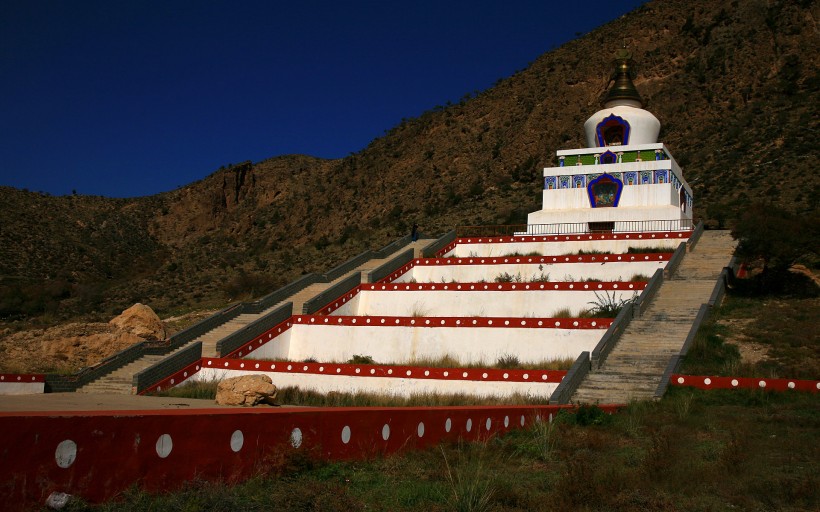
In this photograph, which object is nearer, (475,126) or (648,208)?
(648,208)

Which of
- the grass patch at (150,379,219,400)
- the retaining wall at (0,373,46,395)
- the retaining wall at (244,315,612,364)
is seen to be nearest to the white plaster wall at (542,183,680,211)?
the retaining wall at (244,315,612,364)

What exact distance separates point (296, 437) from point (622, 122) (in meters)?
27.2

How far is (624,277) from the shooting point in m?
22.0

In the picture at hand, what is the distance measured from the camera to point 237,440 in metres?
5.23

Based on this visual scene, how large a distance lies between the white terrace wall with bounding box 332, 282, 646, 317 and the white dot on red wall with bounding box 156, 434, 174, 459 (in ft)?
52.6

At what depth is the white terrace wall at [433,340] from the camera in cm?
1628

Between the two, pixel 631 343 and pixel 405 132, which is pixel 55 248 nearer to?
pixel 405 132

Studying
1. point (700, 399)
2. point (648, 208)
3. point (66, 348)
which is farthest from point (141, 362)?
point (648, 208)

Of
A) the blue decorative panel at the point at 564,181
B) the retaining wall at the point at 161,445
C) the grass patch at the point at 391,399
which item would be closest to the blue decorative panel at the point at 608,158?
the blue decorative panel at the point at 564,181

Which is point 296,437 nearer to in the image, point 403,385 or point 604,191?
point 403,385

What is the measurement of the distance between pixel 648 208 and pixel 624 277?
21.3 ft

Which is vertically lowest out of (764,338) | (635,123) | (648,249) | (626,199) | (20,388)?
(20,388)

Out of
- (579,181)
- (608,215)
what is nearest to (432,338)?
(608,215)

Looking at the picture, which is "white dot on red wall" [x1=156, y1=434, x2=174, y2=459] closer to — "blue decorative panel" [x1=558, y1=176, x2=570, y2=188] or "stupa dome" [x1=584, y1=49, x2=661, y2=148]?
"blue decorative panel" [x1=558, y1=176, x2=570, y2=188]
